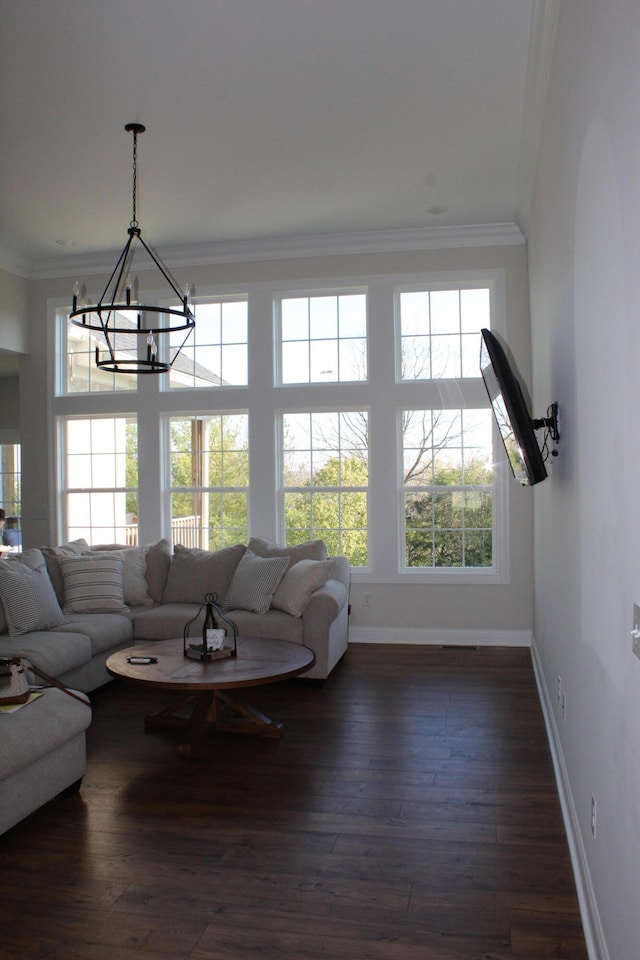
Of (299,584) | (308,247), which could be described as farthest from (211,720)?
(308,247)

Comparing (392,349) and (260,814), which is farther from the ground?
(392,349)

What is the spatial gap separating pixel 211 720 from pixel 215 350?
3.60m

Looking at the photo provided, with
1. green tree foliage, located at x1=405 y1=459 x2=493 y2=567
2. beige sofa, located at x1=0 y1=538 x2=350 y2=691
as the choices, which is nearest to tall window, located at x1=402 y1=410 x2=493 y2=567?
green tree foliage, located at x1=405 y1=459 x2=493 y2=567

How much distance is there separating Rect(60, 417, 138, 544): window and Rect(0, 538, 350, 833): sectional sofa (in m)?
0.95

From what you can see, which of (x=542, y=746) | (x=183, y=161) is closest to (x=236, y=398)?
(x=183, y=161)

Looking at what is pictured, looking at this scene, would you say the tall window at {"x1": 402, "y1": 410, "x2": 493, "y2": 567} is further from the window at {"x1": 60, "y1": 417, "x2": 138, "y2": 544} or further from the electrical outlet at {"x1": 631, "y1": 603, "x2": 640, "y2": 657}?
the electrical outlet at {"x1": 631, "y1": 603, "x2": 640, "y2": 657}

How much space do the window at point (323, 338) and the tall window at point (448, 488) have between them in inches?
26.9

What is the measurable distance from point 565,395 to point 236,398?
393 centimetres

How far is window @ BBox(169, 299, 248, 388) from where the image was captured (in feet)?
21.9

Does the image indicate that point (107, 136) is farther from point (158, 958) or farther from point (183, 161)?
point (158, 958)

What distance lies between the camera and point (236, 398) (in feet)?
21.6

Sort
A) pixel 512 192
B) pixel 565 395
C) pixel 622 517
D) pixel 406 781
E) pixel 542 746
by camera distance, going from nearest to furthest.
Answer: pixel 622 517 < pixel 565 395 < pixel 406 781 < pixel 542 746 < pixel 512 192

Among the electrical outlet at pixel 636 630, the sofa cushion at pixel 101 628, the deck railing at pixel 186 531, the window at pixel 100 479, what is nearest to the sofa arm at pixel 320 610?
the sofa cushion at pixel 101 628

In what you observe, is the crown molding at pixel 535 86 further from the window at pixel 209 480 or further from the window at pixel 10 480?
the window at pixel 10 480
